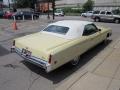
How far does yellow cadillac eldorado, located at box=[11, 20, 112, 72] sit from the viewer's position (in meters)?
4.92

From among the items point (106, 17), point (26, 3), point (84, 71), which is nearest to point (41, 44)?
point (84, 71)

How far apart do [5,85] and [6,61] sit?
1929mm

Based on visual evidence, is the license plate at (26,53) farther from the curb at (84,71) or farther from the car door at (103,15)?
the car door at (103,15)

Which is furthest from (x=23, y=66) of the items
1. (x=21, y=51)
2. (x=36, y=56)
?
(x=36, y=56)

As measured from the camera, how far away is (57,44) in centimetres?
543

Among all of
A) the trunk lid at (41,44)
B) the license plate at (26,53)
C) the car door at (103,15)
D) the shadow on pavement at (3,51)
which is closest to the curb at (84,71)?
the trunk lid at (41,44)

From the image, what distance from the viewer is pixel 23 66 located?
19.8 feet

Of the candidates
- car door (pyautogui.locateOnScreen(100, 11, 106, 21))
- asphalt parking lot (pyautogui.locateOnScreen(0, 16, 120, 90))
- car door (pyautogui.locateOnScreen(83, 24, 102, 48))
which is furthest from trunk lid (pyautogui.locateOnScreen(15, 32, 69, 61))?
car door (pyautogui.locateOnScreen(100, 11, 106, 21))

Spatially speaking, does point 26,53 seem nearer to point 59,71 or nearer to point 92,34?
point 59,71

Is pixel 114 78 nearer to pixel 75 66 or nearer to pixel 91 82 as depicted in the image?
pixel 91 82

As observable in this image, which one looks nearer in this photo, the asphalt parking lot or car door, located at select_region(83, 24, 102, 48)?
the asphalt parking lot

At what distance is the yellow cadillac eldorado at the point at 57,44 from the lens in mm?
4922

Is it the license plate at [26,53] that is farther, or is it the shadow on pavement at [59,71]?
the license plate at [26,53]

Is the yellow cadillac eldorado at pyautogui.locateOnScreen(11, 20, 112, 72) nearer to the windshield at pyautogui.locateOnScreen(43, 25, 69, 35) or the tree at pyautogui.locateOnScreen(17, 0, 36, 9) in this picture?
the windshield at pyautogui.locateOnScreen(43, 25, 69, 35)
